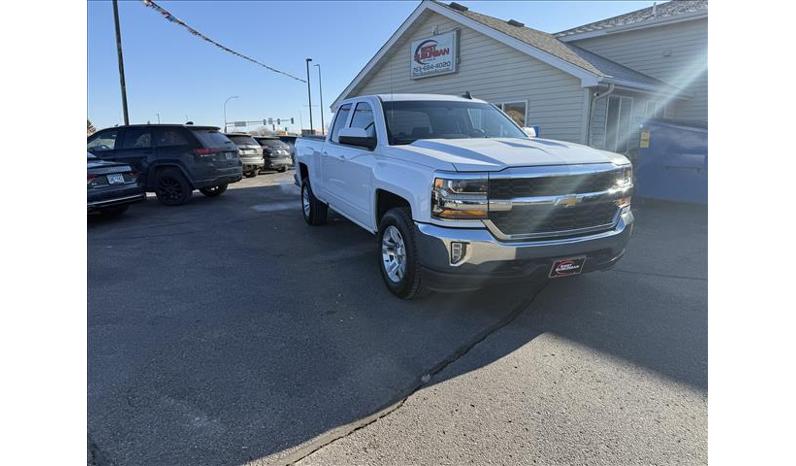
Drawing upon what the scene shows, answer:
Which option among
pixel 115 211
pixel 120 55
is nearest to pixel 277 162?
Answer: pixel 120 55

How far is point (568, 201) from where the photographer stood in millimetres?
3525

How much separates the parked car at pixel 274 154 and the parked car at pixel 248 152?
195 centimetres

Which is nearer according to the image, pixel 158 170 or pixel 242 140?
pixel 158 170

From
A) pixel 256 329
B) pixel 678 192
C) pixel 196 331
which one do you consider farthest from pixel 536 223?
pixel 678 192

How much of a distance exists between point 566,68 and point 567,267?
8553mm

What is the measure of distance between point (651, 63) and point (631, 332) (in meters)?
14.0

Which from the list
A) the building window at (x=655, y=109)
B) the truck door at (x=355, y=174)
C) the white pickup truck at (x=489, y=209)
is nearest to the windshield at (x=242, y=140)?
the truck door at (x=355, y=174)

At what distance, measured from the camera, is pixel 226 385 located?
289 cm

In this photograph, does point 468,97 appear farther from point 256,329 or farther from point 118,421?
point 118,421

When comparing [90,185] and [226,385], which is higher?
[90,185]

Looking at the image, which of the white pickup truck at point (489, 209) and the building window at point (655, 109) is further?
the building window at point (655, 109)

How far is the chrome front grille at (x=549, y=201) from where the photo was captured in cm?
340

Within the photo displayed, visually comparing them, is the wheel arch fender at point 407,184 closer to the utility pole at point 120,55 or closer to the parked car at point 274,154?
the parked car at point 274,154

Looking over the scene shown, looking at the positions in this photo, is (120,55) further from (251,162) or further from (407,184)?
(407,184)
